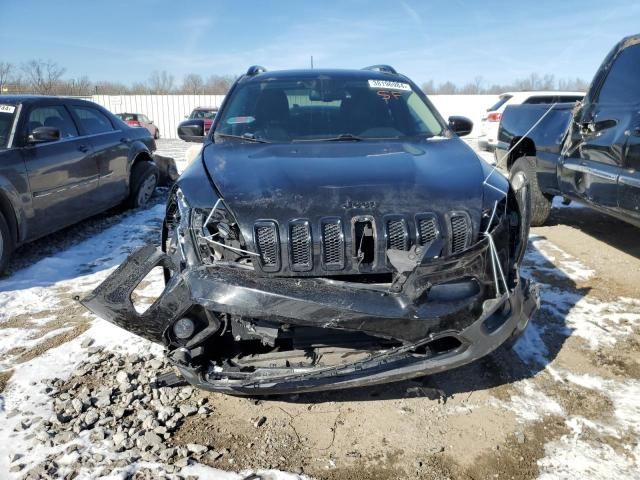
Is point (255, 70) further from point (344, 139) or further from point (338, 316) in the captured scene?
point (338, 316)

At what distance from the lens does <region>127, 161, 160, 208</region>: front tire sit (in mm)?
7035

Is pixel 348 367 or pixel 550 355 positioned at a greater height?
pixel 348 367

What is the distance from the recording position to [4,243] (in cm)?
441

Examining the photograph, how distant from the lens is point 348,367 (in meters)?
2.22

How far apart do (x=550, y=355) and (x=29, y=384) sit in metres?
3.12

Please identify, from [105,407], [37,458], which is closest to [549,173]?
[105,407]

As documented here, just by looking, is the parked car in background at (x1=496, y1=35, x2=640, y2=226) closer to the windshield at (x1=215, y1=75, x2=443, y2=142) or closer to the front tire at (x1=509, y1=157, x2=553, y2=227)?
the front tire at (x1=509, y1=157, x2=553, y2=227)

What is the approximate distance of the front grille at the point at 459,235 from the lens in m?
2.30

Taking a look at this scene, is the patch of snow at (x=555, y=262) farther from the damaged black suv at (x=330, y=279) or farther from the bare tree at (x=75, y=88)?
the bare tree at (x=75, y=88)

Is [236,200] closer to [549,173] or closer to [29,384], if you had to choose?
[29,384]

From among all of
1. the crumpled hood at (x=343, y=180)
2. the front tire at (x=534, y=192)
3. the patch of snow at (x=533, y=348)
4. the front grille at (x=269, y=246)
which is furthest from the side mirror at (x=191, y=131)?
the front tire at (x=534, y=192)

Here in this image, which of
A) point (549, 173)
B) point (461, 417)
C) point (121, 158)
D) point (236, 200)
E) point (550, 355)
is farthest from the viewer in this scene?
Result: point (121, 158)

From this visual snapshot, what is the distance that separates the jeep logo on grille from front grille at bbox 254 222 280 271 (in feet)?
1.14

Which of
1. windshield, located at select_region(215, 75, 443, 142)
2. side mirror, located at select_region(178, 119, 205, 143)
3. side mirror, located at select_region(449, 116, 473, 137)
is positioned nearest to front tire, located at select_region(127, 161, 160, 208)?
side mirror, located at select_region(178, 119, 205, 143)
